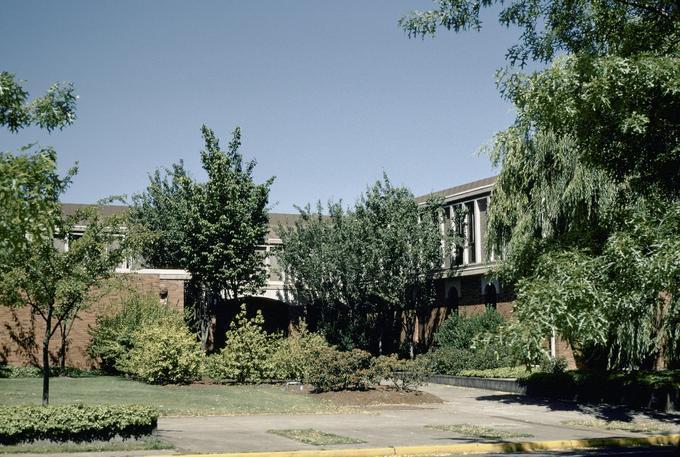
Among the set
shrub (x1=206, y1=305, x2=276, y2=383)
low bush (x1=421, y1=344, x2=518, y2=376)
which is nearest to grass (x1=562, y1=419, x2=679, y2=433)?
shrub (x1=206, y1=305, x2=276, y2=383)

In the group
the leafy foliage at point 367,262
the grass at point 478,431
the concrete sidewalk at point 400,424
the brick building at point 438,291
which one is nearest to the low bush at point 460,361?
the brick building at point 438,291

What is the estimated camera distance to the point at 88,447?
41.9 feet

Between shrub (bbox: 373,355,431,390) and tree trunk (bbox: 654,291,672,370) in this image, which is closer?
tree trunk (bbox: 654,291,672,370)

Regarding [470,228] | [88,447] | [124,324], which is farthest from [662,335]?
[124,324]

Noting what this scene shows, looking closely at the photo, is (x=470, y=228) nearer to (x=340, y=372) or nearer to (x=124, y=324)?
(x=340, y=372)

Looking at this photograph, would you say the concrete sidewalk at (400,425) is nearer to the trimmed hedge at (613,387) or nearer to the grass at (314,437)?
the grass at (314,437)

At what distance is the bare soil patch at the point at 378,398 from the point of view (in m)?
22.1

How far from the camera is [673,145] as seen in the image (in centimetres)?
1172

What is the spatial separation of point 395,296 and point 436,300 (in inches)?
129

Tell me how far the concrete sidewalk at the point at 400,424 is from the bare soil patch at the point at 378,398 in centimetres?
70

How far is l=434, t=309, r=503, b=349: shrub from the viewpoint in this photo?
32594 millimetres

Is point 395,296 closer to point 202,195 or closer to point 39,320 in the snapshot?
point 202,195

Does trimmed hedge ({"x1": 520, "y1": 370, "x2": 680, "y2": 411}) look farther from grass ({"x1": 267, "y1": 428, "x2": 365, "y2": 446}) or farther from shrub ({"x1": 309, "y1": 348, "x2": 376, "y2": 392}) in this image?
grass ({"x1": 267, "y1": 428, "x2": 365, "y2": 446})

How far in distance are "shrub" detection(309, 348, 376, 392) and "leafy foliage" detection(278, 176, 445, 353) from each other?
12.9 m
